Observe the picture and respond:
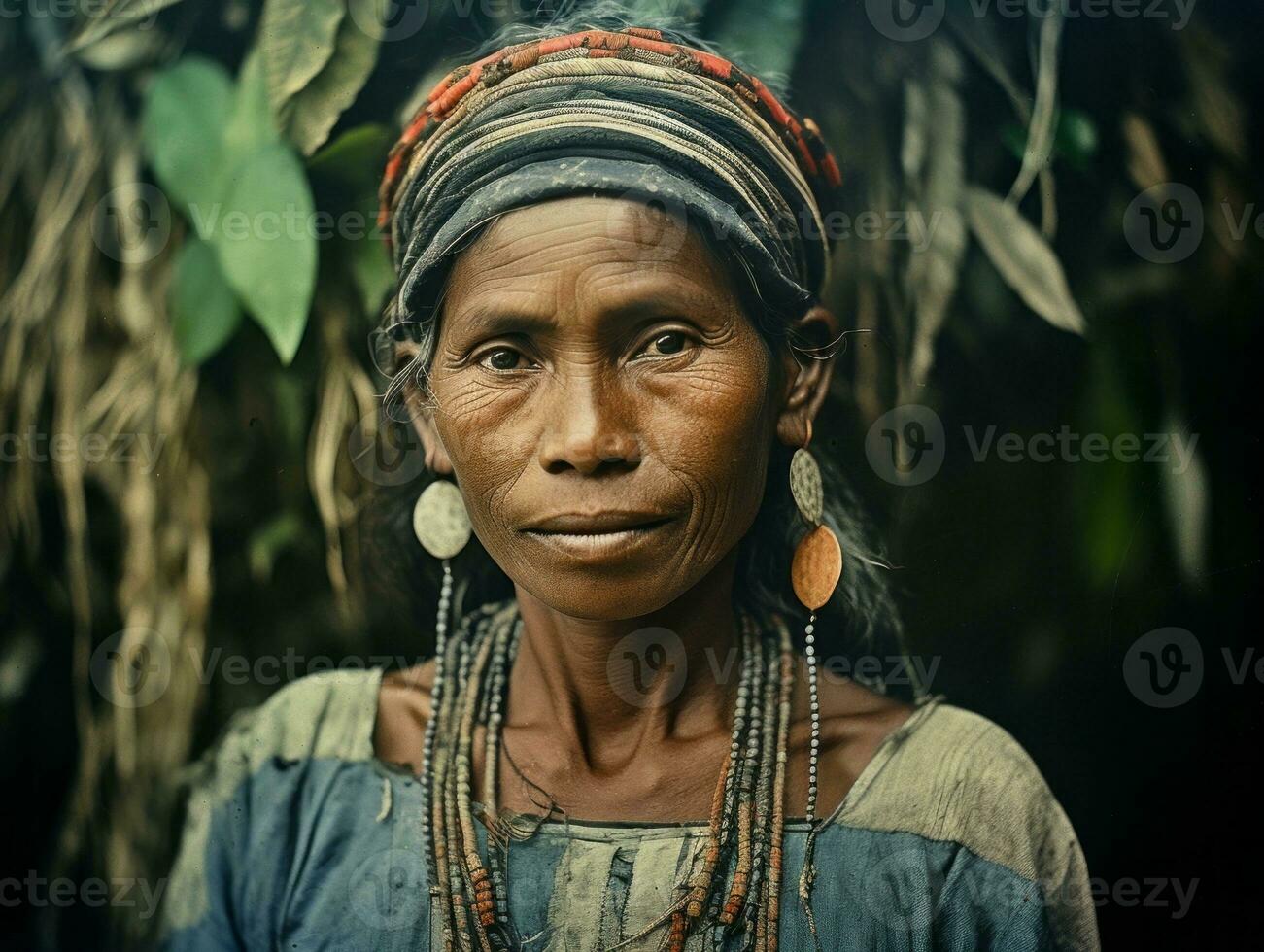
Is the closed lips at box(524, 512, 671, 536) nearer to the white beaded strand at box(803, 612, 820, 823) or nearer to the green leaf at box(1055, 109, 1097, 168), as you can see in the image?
the white beaded strand at box(803, 612, 820, 823)

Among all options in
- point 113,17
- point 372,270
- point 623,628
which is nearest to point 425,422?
point 372,270

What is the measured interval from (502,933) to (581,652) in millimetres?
556

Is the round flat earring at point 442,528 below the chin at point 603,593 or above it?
above

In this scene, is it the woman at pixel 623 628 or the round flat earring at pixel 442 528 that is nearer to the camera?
the woman at pixel 623 628

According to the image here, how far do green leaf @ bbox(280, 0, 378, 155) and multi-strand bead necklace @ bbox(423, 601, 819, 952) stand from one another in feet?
3.91

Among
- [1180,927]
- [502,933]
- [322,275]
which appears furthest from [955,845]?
[322,275]

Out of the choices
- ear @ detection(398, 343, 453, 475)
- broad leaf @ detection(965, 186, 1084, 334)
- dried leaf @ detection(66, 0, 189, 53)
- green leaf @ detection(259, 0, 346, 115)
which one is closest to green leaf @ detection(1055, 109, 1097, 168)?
broad leaf @ detection(965, 186, 1084, 334)

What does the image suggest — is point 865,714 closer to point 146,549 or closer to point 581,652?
point 581,652

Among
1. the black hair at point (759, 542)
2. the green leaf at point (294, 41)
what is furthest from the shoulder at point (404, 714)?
the green leaf at point (294, 41)

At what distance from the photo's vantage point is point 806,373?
2.39m

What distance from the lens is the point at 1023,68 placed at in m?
2.48

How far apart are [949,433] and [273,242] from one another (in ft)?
4.85

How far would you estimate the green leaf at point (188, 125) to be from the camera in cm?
259

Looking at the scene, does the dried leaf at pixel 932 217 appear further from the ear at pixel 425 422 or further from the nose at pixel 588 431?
the ear at pixel 425 422
